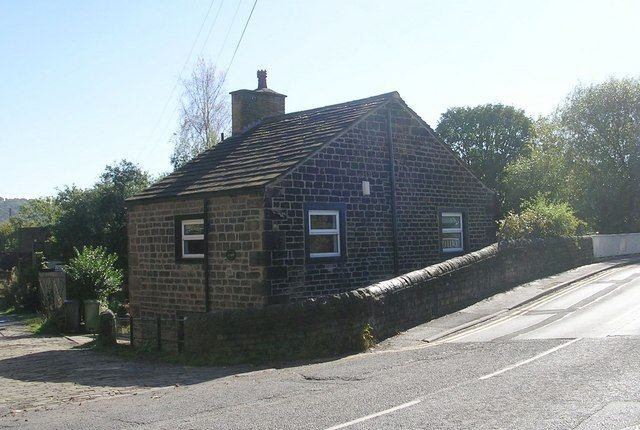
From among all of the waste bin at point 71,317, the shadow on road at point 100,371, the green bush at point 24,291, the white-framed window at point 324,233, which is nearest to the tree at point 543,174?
the green bush at point 24,291

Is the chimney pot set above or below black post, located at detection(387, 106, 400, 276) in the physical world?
above

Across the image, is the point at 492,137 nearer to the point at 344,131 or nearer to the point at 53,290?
the point at 53,290

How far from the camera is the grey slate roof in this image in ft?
55.0

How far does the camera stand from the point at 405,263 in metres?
19.2

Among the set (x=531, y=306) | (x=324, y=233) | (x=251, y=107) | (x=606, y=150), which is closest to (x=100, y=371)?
(x=324, y=233)

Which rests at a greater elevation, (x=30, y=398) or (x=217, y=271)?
(x=217, y=271)

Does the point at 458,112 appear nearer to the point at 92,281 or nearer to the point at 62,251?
the point at 62,251

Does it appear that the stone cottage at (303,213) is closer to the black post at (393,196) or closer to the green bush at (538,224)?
the black post at (393,196)

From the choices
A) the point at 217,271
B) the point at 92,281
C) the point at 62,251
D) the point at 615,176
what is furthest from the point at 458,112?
the point at 217,271

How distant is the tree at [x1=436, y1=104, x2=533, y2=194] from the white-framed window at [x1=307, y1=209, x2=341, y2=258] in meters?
48.4

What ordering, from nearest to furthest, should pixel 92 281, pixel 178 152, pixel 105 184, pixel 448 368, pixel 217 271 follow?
pixel 448 368
pixel 217 271
pixel 92 281
pixel 105 184
pixel 178 152

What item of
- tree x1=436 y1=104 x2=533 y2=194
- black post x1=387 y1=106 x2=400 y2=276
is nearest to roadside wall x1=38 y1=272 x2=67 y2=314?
black post x1=387 y1=106 x2=400 y2=276

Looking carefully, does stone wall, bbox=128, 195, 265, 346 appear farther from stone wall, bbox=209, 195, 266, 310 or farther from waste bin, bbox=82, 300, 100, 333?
waste bin, bbox=82, 300, 100, 333

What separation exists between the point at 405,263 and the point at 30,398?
11.3 metres
